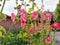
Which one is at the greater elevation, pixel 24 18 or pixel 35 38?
pixel 24 18

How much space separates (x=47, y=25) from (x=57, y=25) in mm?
1015

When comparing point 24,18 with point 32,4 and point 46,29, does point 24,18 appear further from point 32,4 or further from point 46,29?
point 46,29

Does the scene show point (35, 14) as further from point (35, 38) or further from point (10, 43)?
point (10, 43)

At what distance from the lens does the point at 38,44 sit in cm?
363

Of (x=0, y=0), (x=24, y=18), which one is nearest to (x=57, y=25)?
(x=24, y=18)

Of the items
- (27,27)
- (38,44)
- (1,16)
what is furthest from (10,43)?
(1,16)

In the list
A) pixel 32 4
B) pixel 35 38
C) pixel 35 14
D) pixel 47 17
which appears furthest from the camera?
pixel 35 38

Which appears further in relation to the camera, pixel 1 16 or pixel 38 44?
pixel 38 44

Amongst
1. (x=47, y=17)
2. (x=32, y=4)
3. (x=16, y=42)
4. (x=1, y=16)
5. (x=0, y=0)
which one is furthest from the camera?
(x=16, y=42)

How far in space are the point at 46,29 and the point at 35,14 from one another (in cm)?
158

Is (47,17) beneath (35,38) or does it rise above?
above

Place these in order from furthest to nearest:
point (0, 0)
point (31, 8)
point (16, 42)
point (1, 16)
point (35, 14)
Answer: point (16, 42) < point (31, 8) < point (35, 14) < point (0, 0) < point (1, 16)

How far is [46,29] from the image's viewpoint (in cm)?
381

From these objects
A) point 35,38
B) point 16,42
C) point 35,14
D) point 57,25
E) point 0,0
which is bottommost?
point 16,42
